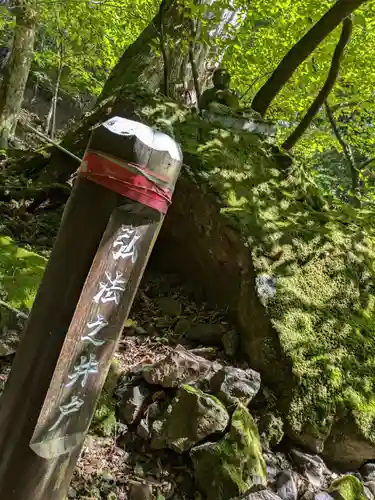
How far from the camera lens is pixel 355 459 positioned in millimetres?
3201

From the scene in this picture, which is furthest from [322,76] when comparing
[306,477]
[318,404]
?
[306,477]

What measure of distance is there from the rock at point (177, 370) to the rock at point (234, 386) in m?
0.11

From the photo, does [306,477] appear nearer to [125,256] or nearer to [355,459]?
[355,459]

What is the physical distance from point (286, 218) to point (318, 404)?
5.63 feet

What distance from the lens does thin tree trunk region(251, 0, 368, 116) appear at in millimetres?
4574

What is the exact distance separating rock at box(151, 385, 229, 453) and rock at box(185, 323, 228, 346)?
81cm

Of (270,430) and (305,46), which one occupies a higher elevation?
(305,46)

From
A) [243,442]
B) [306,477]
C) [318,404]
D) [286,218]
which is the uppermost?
[286,218]

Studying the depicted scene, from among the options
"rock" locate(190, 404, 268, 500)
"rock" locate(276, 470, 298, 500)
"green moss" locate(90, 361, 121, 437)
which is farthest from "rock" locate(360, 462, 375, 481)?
"green moss" locate(90, 361, 121, 437)

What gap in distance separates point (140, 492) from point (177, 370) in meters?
0.78

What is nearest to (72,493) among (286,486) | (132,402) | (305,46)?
(132,402)

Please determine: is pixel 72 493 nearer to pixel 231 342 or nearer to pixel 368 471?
pixel 231 342

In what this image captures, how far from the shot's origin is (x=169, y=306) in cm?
402

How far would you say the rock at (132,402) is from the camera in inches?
115
